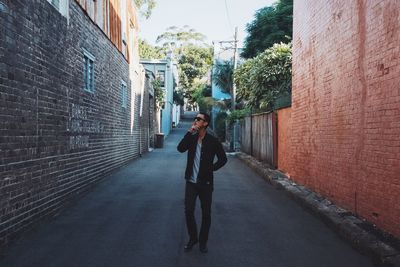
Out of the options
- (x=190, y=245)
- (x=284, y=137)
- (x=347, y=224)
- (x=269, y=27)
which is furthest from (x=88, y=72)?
(x=269, y=27)

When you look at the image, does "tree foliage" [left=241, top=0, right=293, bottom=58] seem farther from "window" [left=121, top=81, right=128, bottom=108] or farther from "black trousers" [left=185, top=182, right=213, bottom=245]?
"black trousers" [left=185, top=182, right=213, bottom=245]

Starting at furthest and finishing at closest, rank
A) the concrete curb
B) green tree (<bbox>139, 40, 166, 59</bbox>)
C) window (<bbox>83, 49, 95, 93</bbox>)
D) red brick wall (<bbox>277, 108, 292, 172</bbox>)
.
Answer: green tree (<bbox>139, 40, 166, 59</bbox>)
red brick wall (<bbox>277, 108, 292, 172</bbox>)
window (<bbox>83, 49, 95, 93</bbox>)
the concrete curb

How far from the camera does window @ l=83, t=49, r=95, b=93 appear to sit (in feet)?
36.7

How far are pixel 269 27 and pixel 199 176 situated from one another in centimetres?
2267

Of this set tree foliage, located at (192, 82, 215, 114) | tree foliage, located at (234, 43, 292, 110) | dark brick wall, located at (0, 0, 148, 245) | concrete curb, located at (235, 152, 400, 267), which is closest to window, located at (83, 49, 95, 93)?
dark brick wall, located at (0, 0, 148, 245)

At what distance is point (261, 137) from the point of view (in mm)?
17938

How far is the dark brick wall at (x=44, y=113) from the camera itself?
6.05 metres

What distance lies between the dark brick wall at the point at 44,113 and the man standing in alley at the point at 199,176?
235 centimetres

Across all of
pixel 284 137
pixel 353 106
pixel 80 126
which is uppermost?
pixel 353 106

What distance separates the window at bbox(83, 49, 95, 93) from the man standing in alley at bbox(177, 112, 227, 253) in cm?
600

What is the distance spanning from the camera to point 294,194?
965 centimetres

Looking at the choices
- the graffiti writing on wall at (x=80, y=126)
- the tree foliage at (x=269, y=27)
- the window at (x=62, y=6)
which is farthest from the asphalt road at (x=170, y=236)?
the tree foliage at (x=269, y=27)

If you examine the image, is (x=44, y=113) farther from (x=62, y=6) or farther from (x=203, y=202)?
(x=203, y=202)

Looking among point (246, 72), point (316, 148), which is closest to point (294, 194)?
point (316, 148)
